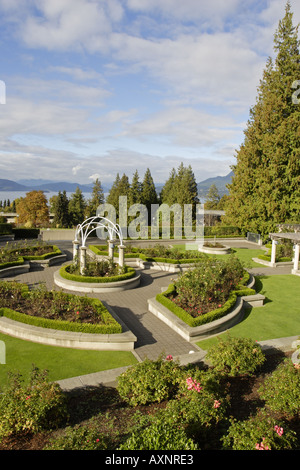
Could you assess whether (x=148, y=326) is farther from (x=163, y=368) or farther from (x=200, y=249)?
(x=200, y=249)

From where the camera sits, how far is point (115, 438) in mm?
5398

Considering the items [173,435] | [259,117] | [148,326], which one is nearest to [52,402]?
[173,435]

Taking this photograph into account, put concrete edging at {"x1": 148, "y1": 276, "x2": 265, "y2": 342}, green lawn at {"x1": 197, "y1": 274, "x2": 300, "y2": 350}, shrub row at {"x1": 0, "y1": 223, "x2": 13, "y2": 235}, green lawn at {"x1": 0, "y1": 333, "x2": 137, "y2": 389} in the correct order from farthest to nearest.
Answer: shrub row at {"x1": 0, "y1": 223, "x2": 13, "y2": 235} → green lawn at {"x1": 197, "y1": 274, "x2": 300, "y2": 350} → concrete edging at {"x1": 148, "y1": 276, "x2": 265, "y2": 342} → green lawn at {"x1": 0, "y1": 333, "x2": 137, "y2": 389}

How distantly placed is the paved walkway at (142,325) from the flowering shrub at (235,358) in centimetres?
69

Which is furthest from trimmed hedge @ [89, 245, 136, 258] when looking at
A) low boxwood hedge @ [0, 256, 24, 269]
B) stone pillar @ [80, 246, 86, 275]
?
low boxwood hedge @ [0, 256, 24, 269]

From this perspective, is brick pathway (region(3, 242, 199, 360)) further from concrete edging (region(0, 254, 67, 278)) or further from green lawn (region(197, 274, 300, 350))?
green lawn (region(197, 274, 300, 350))

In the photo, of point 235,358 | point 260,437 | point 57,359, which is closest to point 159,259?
point 57,359

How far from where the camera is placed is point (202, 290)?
1272cm

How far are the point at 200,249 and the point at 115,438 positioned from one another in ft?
78.8

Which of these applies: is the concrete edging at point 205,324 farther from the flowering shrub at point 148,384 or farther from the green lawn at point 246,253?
the green lawn at point 246,253

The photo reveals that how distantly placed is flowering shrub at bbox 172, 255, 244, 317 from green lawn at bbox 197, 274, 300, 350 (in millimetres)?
1289

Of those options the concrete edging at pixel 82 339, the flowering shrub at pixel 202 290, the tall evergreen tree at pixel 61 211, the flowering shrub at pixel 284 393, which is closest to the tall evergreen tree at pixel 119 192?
the tall evergreen tree at pixel 61 211

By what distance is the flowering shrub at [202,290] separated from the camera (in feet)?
40.2

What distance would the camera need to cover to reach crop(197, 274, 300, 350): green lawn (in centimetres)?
1117
